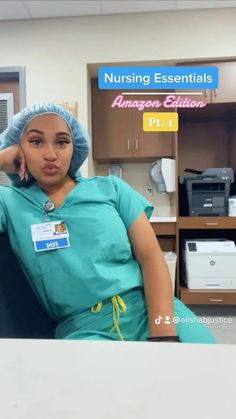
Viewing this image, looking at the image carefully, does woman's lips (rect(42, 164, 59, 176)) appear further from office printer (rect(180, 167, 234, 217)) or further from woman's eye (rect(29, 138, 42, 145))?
office printer (rect(180, 167, 234, 217))

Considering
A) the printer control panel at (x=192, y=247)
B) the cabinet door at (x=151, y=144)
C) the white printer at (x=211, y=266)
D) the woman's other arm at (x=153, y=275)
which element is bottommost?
the white printer at (x=211, y=266)

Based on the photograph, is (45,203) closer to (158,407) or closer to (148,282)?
(148,282)

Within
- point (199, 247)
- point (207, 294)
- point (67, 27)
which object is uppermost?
point (67, 27)

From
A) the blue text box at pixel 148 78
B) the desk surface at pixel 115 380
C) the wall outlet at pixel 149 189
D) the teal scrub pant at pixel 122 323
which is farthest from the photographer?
the wall outlet at pixel 149 189

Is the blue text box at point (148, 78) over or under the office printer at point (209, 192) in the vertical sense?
over

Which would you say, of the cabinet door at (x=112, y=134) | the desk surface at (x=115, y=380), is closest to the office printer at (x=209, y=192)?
the cabinet door at (x=112, y=134)

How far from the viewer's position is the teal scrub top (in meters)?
0.65

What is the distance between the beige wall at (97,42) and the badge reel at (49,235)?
3.15ft

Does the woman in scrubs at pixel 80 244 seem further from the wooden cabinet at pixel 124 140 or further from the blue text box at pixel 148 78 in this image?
the wooden cabinet at pixel 124 140

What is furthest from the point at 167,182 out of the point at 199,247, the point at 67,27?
the point at 67,27

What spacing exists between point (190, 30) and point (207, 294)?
1472 millimetres

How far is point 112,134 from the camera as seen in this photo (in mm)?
2166

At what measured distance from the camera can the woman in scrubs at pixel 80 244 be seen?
2.12 ft

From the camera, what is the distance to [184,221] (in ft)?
6.13
